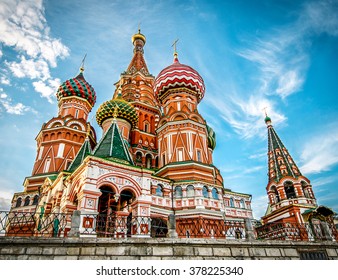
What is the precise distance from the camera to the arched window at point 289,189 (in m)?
23.2

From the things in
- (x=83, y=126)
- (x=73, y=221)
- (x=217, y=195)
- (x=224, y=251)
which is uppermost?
(x=83, y=126)

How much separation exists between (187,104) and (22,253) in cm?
1767

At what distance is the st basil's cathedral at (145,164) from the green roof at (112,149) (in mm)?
64

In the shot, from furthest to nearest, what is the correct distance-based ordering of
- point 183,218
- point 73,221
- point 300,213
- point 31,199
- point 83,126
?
1. point 83,126
2. point 300,213
3. point 31,199
4. point 183,218
5. point 73,221

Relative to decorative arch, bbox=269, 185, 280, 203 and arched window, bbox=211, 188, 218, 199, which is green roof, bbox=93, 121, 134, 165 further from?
decorative arch, bbox=269, 185, 280, 203

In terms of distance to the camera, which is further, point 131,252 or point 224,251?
point 224,251

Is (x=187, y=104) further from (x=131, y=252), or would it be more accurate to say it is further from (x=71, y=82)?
(x=131, y=252)

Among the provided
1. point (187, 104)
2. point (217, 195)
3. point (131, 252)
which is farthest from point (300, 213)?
point (131, 252)

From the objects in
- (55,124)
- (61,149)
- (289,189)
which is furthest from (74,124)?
(289,189)

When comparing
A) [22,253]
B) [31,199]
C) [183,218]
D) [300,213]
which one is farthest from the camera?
[300,213]

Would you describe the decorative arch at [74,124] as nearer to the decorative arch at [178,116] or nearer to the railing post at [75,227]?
the decorative arch at [178,116]

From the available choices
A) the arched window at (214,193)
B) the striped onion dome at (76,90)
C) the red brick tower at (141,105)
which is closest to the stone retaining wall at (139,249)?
the arched window at (214,193)

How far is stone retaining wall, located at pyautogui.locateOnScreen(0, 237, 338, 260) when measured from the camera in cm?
617

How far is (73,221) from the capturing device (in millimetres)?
6934
